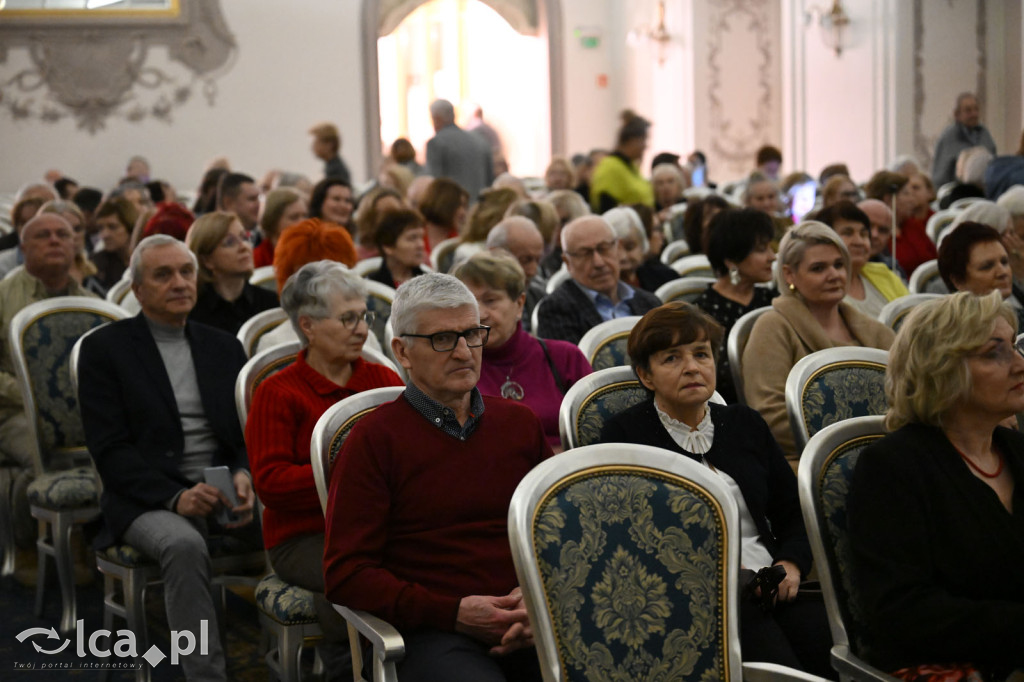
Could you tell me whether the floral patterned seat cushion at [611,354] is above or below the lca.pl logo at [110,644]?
above

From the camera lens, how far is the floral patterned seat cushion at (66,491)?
11.5ft

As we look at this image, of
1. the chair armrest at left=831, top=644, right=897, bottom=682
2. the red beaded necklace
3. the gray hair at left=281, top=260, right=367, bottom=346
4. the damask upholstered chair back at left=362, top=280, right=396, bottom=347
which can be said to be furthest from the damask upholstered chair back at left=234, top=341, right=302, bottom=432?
the red beaded necklace

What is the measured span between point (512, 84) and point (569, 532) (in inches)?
639

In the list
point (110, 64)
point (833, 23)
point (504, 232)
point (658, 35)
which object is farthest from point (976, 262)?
point (658, 35)

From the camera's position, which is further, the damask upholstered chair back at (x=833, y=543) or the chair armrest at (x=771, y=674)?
the damask upholstered chair back at (x=833, y=543)

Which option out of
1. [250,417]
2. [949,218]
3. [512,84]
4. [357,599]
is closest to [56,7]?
[512,84]

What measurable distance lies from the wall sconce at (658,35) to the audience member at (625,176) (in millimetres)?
7910

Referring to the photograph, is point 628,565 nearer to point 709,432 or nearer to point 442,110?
point 709,432

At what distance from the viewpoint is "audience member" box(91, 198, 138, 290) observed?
6.14m

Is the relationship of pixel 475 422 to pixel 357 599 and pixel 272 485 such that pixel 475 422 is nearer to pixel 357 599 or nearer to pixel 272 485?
pixel 357 599

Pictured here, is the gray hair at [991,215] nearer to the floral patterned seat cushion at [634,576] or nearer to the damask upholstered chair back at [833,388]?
the damask upholstered chair back at [833,388]

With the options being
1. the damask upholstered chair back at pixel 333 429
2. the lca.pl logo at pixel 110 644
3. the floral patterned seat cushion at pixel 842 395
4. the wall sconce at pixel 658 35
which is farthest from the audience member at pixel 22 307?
the wall sconce at pixel 658 35

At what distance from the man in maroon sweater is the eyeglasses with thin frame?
5.78 ft

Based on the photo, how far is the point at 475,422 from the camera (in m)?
2.25
